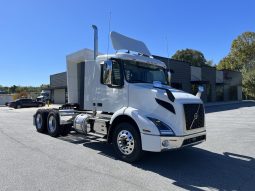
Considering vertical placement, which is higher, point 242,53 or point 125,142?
point 242,53

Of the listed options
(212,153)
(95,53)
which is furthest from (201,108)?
(95,53)

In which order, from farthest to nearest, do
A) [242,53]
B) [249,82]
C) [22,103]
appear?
[242,53], [249,82], [22,103]

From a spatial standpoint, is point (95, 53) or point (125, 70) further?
point (95, 53)

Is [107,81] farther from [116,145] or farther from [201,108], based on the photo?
[201,108]

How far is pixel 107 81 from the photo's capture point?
8.26 m

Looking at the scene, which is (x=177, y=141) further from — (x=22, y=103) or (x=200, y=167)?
(x=22, y=103)

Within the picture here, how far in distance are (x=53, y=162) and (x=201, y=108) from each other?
4058 mm

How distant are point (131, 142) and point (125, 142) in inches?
9.5

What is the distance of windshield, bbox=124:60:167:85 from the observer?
786 centimetres

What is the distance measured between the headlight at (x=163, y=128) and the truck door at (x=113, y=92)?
1.26 metres

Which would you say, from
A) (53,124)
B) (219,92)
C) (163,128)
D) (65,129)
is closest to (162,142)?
(163,128)

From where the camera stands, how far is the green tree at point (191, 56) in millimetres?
77688

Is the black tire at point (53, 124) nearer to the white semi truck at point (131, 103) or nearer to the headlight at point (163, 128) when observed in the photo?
the white semi truck at point (131, 103)

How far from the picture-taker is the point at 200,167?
23.0 ft
